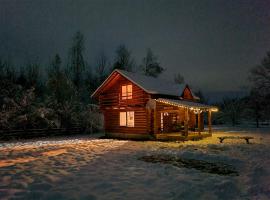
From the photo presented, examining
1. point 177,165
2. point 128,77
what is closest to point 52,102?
point 128,77

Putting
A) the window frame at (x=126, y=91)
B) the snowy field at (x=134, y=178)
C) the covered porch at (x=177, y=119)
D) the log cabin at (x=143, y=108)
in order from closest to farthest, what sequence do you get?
the snowy field at (x=134, y=178)
the covered porch at (x=177, y=119)
the log cabin at (x=143, y=108)
the window frame at (x=126, y=91)

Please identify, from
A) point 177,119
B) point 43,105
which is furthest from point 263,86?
point 43,105

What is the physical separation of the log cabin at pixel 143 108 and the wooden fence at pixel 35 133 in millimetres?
5002

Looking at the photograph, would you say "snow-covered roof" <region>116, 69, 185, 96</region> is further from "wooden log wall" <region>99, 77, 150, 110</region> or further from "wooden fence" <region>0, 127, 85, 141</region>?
"wooden fence" <region>0, 127, 85, 141</region>

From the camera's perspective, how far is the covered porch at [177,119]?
2195 centimetres

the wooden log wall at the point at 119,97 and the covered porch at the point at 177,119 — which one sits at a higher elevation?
the wooden log wall at the point at 119,97

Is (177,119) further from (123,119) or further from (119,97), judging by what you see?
(119,97)

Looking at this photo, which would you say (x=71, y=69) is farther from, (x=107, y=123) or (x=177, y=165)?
(x=177, y=165)

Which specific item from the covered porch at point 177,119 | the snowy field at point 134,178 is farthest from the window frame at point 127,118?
the snowy field at point 134,178

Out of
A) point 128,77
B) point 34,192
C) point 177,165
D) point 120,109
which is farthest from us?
point 120,109

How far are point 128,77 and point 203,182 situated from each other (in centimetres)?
1712

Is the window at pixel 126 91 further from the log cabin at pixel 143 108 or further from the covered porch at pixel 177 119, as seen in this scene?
the covered porch at pixel 177 119

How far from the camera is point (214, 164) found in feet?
36.8

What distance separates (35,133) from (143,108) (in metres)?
11.2
